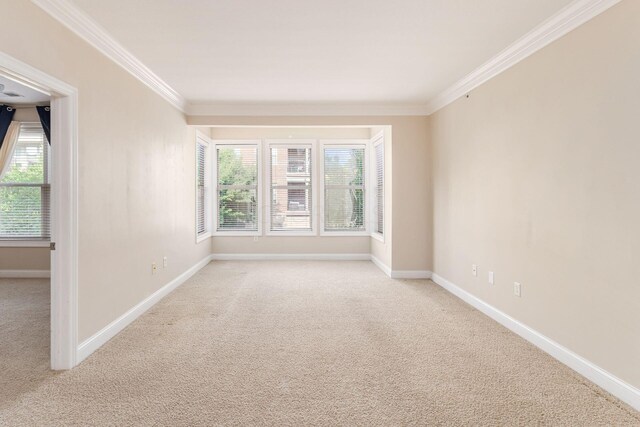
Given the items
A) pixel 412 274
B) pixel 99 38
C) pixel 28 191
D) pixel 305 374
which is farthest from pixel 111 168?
pixel 412 274

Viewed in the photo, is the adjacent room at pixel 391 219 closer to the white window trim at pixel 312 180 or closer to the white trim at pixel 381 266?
the white trim at pixel 381 266

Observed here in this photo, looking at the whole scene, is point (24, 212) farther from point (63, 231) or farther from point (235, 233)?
point (63, 231)

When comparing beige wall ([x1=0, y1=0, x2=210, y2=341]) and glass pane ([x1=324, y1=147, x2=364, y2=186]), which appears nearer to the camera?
beige wall ([x1=0, y1=0, x2=210, y2=341])

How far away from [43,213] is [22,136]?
1213mm

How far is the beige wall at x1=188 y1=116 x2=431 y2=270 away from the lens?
5.18 metres

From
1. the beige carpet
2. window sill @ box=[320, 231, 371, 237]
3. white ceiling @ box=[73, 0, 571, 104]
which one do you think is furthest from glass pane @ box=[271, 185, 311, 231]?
the beige carpet

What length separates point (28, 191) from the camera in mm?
5285

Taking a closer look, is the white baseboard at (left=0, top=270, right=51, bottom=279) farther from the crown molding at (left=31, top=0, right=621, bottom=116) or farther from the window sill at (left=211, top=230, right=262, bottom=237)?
the crown molding at (left=31, top=0, right=621, bottom=116)

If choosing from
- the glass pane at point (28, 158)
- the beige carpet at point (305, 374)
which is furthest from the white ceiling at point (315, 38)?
the glass pane at point (28, 158)

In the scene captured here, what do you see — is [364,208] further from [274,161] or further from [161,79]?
[161,79]

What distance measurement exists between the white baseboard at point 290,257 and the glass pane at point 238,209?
55 centimetres

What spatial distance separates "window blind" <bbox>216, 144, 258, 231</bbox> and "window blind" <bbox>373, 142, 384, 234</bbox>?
2.35m

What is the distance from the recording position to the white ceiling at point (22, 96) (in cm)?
436

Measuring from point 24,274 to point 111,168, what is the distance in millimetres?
3755
